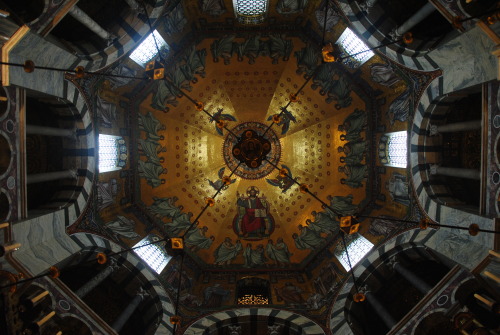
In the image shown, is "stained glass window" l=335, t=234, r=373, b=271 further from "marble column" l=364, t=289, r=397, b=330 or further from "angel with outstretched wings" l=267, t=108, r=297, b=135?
"angel with outstretched wings" l=267, t=108, r=297, b=135

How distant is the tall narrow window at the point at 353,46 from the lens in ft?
43.2

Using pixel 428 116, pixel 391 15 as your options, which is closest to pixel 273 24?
pixel 391 15

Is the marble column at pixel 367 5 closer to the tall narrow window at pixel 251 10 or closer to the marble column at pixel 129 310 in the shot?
the tall narrow window at pixel 251 10

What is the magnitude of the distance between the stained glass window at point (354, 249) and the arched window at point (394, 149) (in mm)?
3332

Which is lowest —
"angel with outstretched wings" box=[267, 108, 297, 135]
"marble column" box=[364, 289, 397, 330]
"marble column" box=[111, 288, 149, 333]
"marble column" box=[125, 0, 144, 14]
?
"marble column" box=[111, 288, 149, 333]

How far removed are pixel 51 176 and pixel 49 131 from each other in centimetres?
143

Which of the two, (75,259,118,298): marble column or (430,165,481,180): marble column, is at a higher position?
(430,165,481,180): marble column

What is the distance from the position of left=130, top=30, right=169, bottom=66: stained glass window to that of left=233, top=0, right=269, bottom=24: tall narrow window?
10.8 feet

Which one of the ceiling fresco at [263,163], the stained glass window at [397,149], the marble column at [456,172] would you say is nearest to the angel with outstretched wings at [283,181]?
the ceiling fresco at [263,163]

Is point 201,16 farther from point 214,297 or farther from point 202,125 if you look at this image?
point 214,297

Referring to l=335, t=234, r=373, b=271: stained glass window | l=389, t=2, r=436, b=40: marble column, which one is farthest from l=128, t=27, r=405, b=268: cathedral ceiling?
l=389, t=2, r=436, b=40: marble column

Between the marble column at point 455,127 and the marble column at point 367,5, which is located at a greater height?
the marble column at point 367,5

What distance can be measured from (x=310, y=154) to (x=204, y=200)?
570 centimetres

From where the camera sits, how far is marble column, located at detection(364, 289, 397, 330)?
1127 centimetres
